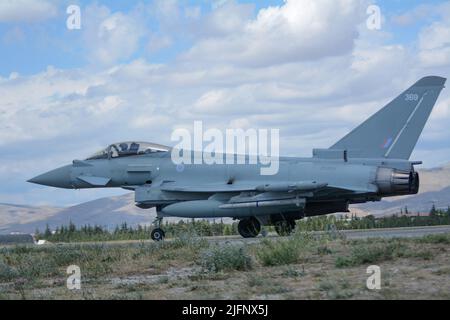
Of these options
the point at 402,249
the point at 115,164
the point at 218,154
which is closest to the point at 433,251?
the point at 402,249

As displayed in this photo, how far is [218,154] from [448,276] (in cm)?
1591

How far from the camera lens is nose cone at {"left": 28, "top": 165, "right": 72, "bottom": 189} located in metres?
28.5

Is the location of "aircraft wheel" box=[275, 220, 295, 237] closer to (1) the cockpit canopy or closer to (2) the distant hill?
(1) the cockpit canopy

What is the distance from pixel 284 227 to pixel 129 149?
236 inches

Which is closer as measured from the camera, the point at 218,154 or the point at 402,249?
the point at 402,249

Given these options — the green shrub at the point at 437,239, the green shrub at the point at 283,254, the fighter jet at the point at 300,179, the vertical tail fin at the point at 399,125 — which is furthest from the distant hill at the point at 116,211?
the green shrub at the point at 283,254

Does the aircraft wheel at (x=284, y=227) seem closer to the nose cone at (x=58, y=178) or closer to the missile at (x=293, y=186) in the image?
the missile at (x=293, y=186)

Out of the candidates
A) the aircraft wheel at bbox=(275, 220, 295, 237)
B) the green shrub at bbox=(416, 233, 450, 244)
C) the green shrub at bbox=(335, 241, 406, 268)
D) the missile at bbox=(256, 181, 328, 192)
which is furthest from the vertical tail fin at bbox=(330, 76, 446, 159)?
the green shrub at bbox=(335, 241, 406, 268)

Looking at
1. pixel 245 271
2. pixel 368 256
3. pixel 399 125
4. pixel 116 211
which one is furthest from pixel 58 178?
pixel 116 211

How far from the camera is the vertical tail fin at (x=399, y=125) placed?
85.1 ft

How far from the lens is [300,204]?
83.9 ft

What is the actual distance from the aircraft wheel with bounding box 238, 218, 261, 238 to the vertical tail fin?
12.2ft
